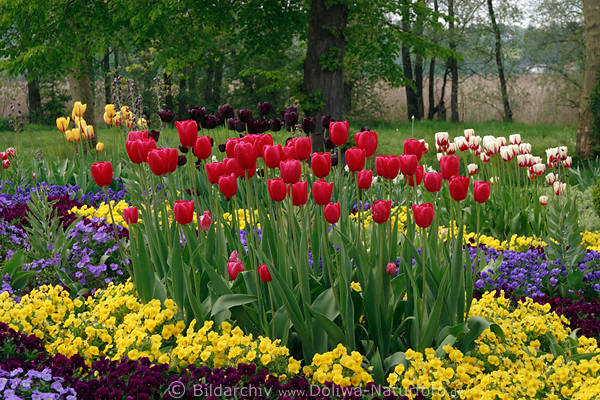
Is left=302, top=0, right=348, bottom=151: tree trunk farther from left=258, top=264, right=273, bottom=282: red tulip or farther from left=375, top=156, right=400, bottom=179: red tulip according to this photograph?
left=258, top=264, right=273, bottom=282: red tulip

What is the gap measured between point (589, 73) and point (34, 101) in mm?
22560

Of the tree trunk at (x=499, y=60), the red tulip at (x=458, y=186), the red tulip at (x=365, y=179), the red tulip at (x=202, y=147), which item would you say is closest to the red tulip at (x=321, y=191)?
the red tulip at (x=365, y=179)

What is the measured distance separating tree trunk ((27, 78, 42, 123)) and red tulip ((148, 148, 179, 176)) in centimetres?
2489

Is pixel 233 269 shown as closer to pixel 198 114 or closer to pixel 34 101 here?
pixel 198 114

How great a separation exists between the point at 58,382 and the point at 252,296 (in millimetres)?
888

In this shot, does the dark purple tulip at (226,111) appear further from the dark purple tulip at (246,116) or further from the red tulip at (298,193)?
the red tulip at (298,193)

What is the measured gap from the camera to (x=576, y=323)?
3369 mm

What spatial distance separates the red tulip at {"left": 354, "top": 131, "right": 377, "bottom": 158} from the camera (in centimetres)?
277

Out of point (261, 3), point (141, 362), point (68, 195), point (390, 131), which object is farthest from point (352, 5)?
point (141, 362)

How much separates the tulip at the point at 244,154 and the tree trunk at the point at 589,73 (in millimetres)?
10309

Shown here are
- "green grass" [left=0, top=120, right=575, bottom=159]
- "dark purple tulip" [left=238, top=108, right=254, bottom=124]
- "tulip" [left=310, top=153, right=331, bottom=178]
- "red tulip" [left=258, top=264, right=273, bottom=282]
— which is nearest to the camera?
"red tulip" [left=258, top=264, right=273, bottom=282]

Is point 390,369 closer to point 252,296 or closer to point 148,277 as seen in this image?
point 252,296

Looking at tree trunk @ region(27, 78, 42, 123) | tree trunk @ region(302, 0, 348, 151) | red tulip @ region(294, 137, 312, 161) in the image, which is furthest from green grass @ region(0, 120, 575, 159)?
red tulip @ region(294, 137, 312, 161)

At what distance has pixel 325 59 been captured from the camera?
11.4m
